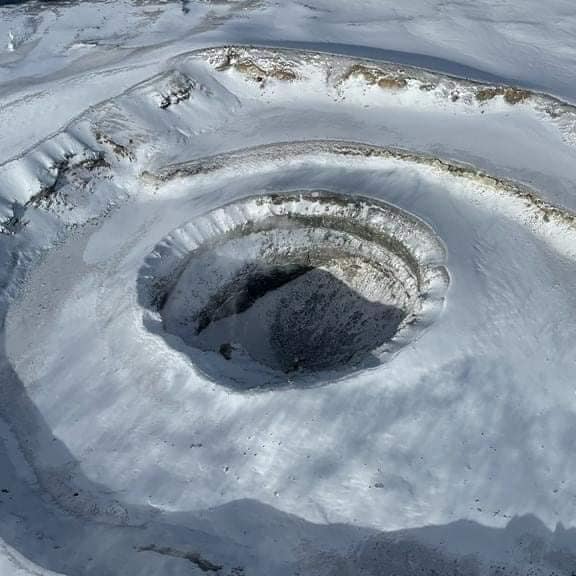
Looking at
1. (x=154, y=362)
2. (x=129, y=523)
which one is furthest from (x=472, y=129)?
(x=129, y=523)

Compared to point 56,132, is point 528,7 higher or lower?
higher

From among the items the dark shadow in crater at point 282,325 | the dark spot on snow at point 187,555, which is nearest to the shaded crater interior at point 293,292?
the dark shadow in crater at point 282,325

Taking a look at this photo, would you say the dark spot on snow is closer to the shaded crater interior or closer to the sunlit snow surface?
the sunlit snow surface

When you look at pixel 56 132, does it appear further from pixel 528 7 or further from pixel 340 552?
pixel 528 7

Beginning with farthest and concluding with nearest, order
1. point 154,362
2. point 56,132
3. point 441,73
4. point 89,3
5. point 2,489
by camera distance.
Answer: point 89,3 < point 441,73 < point 56,132 < point 154,362 < point 2,489

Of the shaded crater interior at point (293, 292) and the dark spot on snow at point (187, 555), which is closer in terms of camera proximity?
the dark spot on snow at point (187, 555)

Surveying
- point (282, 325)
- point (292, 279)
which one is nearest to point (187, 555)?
A: point (282, 325)

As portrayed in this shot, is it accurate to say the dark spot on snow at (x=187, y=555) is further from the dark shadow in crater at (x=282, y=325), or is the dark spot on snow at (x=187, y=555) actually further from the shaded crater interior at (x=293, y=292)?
the shaded crater interior at (x=293, y=292)
